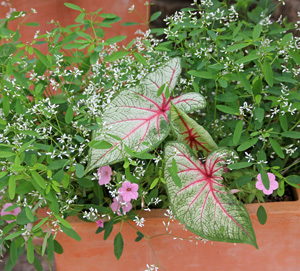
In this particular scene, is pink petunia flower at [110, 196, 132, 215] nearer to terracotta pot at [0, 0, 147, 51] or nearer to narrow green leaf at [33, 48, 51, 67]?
narrow green leaf at [33, 48, 51, 67]

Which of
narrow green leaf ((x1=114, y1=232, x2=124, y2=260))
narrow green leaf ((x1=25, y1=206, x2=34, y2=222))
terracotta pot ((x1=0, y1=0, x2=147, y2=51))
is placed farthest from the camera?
terracotta pot ((x1=0, y1=0, x2=147, y2=51))

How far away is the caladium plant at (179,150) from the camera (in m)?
0.66

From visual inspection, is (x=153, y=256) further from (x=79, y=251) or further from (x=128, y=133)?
(x=128, y=133)

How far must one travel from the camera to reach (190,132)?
73 centimetres

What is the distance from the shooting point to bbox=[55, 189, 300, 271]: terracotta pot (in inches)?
29.3

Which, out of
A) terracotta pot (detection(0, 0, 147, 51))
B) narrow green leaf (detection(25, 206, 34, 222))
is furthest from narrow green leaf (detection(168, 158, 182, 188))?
terracotta pot (detection(0, 0, 147, 51))

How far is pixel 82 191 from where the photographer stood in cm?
79

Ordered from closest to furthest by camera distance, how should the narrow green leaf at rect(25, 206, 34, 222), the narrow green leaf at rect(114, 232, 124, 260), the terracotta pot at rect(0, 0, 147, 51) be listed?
the narrow green leaf at rect(25, 206, 34, 222) < the narrow green leaf at rect(114, 232, 124, 260) < the terracotta pot at rect(0, 0, 147, 51)

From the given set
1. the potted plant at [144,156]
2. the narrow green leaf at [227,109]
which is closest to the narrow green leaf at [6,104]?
the potted plant at [144,156]

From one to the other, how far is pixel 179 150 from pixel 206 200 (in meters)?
0.09

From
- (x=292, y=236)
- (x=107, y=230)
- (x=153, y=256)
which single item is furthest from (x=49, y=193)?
(x=292, y=236)

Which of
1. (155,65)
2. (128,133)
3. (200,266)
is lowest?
(200,266)

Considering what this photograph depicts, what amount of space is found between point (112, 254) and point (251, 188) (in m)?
0.28

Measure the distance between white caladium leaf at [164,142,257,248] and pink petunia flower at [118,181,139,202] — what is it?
0.05 metres
